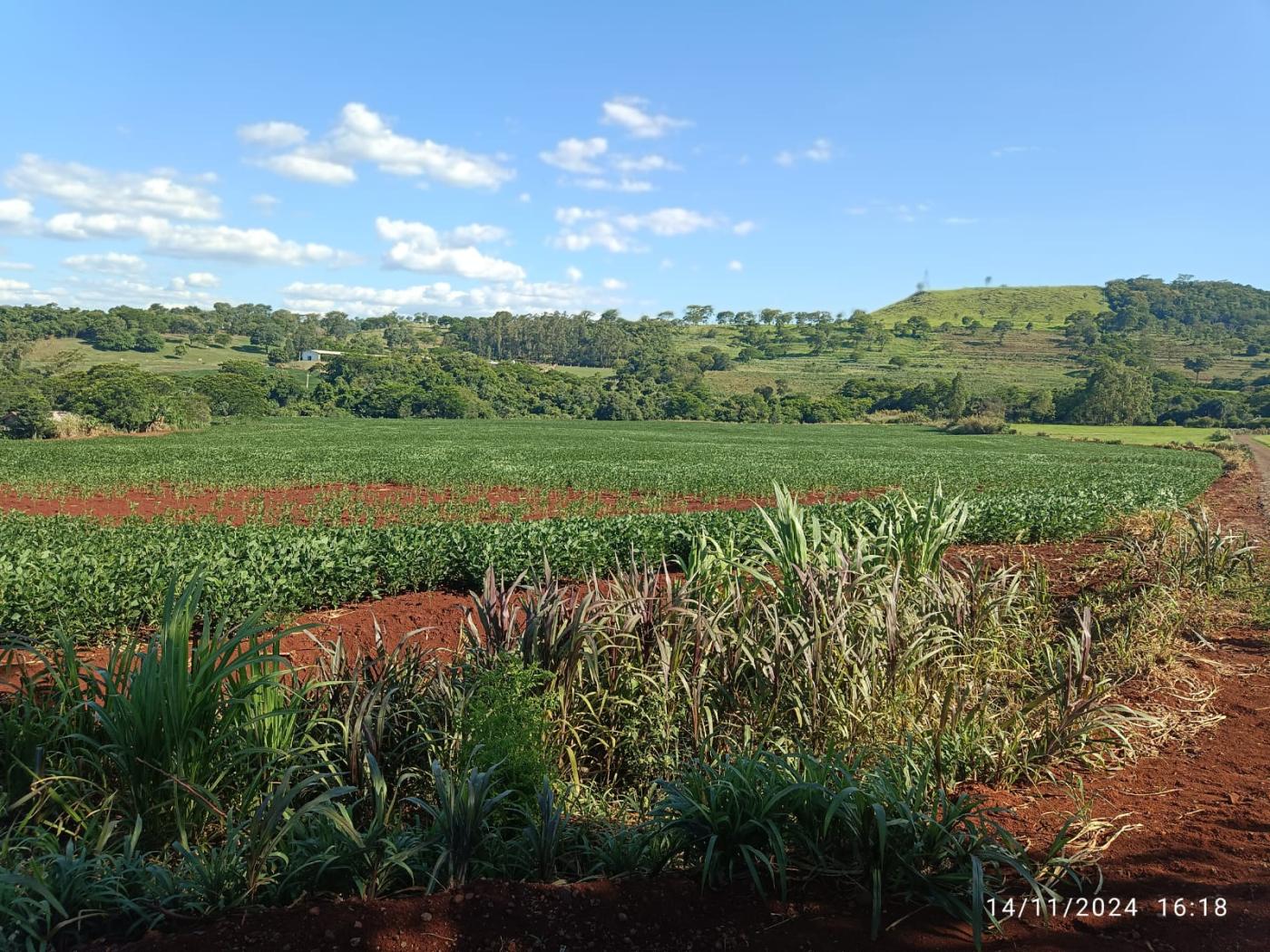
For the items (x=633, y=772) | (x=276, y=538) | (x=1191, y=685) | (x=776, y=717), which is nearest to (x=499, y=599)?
(x=633, y=772)

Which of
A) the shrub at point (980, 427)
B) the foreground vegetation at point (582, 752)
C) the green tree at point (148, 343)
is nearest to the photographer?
the foreground vegetation at point (582, 752)

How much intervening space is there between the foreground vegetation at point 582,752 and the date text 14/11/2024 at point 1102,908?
72 millimetres

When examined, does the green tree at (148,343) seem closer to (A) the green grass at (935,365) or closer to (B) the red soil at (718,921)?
(A) the green grass at (935,365)

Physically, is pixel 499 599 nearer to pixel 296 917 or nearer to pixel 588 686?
pixel 588 686

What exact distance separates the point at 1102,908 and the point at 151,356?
12852cm

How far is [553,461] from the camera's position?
38062 millimetres

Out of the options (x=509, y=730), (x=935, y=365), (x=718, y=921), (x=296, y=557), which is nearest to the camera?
(x=718, y=921)

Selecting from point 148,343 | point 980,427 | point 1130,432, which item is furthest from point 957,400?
point 148,343

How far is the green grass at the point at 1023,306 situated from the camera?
569 feet

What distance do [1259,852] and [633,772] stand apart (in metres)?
3.19

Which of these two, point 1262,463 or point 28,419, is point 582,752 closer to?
point 1262,463

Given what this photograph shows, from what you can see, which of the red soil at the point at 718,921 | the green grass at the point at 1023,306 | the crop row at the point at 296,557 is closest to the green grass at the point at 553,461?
the crop row at the point at 296,557

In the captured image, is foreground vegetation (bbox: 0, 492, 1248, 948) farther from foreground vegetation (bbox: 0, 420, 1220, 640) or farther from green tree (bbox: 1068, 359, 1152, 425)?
green tree (bbox: 1068, 359, 1152, 425)

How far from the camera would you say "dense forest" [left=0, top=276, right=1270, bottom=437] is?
61.4 meters
